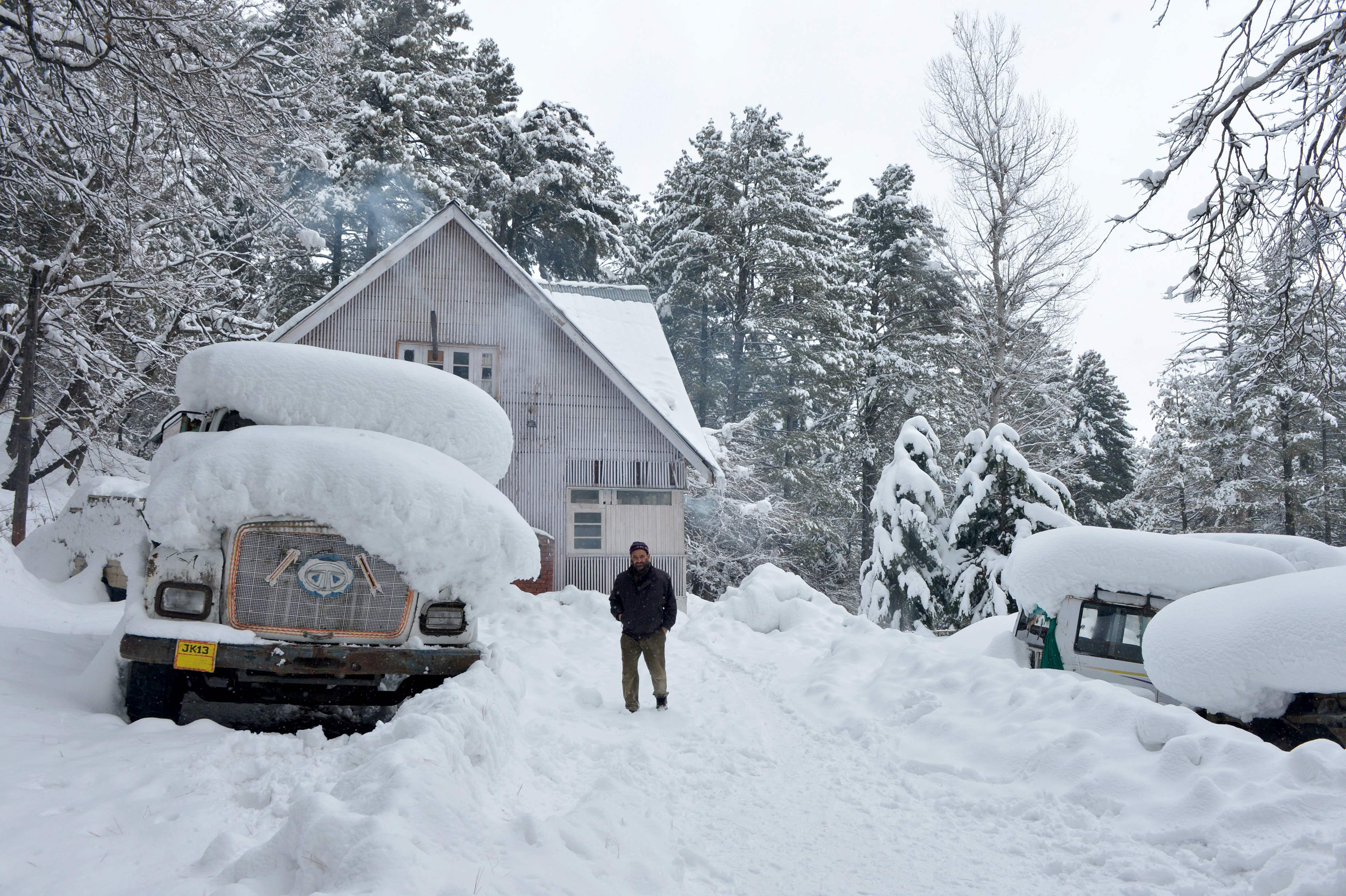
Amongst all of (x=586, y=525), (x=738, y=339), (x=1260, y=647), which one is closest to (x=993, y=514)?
(x=586, y=525)

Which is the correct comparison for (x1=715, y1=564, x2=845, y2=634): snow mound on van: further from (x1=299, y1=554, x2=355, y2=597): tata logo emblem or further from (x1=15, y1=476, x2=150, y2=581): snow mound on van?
(x1=299, y1=554, x2=355, y2=597): tata logo emblem

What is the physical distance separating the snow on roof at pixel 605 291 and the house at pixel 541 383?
5568 millimetres

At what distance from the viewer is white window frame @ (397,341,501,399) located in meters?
15.9

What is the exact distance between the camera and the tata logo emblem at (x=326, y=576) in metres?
4.95

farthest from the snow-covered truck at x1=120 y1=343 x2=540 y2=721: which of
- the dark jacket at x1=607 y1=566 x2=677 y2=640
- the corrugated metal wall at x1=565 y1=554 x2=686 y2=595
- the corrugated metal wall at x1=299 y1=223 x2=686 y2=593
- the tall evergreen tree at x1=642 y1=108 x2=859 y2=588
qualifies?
the tall evergreen tree at x1=642 y1=108 x2=859 y2=588

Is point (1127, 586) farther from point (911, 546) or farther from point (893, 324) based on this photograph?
point (893, 324)

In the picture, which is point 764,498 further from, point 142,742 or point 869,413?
point 142,742

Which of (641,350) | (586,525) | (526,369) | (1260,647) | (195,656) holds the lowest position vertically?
(1260,647)

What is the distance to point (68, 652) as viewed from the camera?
6.25 meters

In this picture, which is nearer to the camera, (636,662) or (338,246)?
(636,662)

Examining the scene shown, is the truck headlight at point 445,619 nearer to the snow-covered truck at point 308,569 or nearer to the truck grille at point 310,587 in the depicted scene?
the snow-covered truck at point 308,569

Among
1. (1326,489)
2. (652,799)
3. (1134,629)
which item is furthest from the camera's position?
(1326,489)

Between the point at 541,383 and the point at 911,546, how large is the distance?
341 inches

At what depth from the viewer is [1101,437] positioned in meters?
42.7
